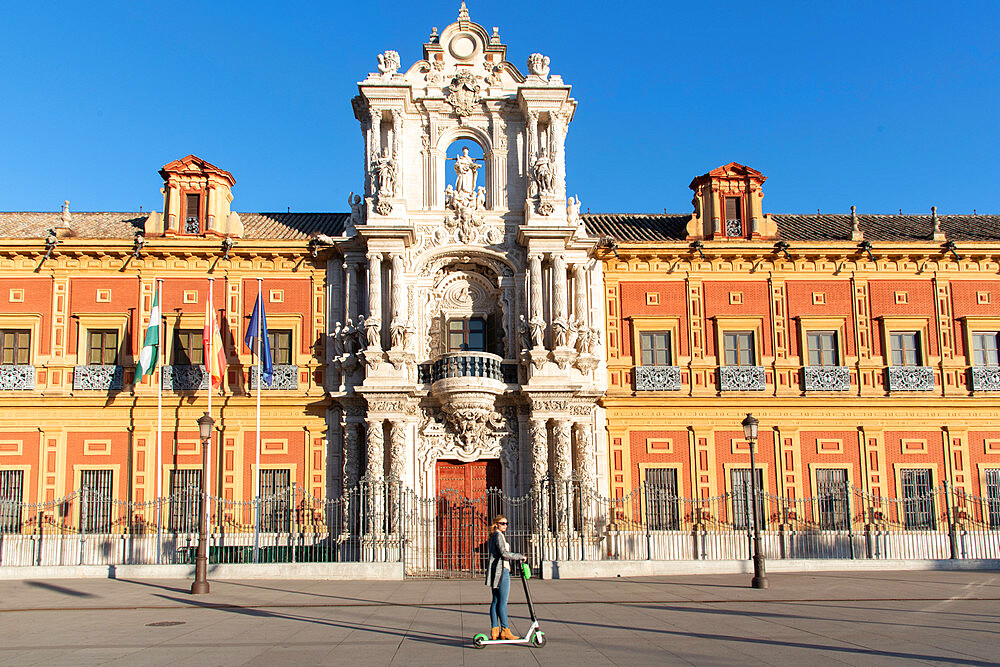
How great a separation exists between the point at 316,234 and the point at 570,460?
36.5ft

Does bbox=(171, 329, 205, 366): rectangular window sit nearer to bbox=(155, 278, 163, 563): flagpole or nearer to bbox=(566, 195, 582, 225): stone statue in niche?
bbox=(155, 278, 163, 563): flagpole

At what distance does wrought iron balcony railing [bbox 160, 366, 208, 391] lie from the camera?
2698cm

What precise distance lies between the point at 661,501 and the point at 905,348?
9.41m

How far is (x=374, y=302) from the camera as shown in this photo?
26.8 metres

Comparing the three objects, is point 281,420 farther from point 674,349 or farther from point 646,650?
point 646,650

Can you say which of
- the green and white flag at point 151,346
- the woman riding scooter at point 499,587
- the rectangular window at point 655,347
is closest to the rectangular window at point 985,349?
the rectangular window at point 655,347

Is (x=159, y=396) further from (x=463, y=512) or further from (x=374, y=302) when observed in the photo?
(x=463, y=512)

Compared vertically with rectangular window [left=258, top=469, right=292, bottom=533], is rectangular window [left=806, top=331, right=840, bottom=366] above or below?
above

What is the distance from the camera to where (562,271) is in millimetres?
27219

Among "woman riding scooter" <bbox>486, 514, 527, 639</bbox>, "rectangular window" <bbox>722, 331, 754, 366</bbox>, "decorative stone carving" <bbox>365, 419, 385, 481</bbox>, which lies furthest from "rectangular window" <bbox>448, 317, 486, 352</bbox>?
"woman riding scooter" <bbox>486, 514, 527, 639</bbox>

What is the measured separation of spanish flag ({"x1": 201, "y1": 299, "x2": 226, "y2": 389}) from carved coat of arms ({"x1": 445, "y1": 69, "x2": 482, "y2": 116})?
9841mm

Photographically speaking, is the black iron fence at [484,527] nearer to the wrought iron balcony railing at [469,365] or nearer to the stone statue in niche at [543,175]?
the wrought iron balcony railing at [469,365]

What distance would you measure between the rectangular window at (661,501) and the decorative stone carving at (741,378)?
325 centimetres

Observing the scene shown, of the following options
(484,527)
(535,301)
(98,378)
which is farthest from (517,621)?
(98,378)
